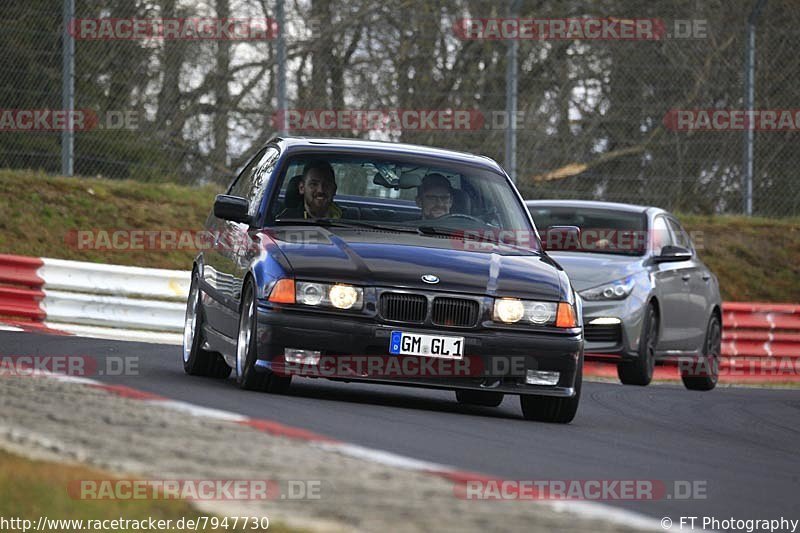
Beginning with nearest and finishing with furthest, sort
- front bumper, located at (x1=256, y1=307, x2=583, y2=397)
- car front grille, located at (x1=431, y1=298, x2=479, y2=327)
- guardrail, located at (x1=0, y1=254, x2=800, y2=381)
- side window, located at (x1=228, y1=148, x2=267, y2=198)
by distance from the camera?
front bumper, located at (x1=256, y1=307, x2=583, y2=397) < car front grille, located at (x1=431, y1=298, x2=479, y2=327) < side window, located at (x1=228, y1=148, x2=267, y2=198) < guardrail, located at (x1=0, y1=254, x2=800, y2=381)

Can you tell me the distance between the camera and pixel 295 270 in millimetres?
9297

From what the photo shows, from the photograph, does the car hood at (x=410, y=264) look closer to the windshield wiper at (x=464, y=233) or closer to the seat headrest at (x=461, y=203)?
the windshield wiper at (x=464, y=233)

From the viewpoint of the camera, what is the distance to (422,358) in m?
9.28

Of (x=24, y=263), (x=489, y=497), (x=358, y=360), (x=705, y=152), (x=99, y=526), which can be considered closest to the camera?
(x=99, y=526)

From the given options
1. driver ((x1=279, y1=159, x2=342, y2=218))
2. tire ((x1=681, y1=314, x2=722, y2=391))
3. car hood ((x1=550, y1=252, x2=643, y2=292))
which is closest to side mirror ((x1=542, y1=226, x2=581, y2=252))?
driver ((x1=279, y1=159, x2=342, y2=218))

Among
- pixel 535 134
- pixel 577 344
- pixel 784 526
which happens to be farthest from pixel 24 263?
pixel 784 526

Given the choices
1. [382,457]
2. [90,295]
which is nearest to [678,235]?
[90,295]

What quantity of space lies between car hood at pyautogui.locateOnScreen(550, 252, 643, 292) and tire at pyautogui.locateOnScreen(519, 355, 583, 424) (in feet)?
15.8

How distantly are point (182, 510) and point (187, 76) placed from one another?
603 inches

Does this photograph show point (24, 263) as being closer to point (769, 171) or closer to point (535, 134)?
point (535, 134)

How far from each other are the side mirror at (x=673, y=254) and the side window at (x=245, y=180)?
4.66m

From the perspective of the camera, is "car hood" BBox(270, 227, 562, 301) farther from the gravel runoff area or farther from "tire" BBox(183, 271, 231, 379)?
the gravel runoff area

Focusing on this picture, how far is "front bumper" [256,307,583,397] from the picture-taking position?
30.3 ft

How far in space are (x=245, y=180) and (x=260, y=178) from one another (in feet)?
2.60
